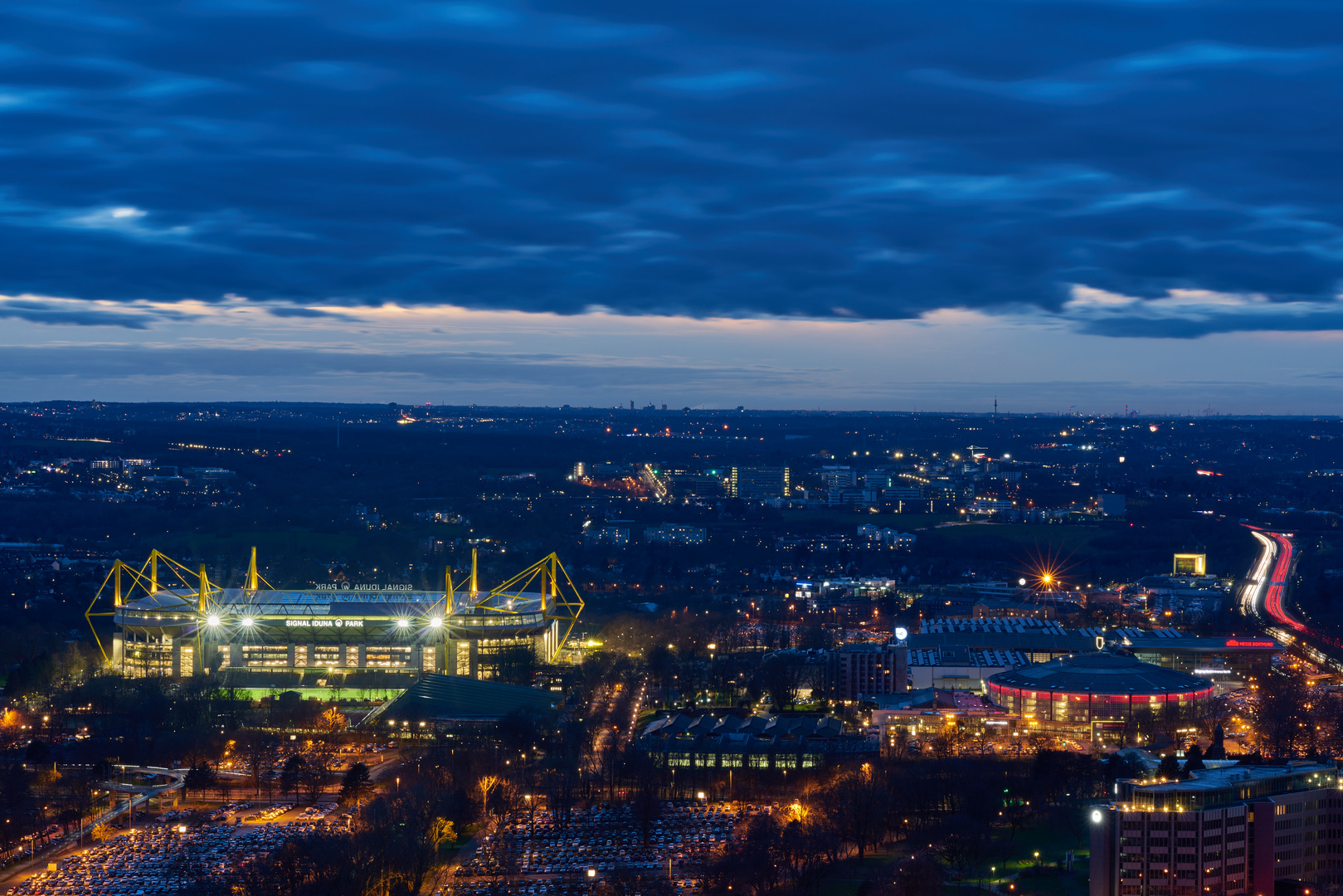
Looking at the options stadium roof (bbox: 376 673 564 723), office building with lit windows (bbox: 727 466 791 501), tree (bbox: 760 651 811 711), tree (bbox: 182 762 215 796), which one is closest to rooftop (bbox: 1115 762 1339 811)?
Result: tree (bbox: 182 762 215 796)

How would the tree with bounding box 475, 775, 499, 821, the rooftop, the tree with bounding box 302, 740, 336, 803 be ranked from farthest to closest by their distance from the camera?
the tree with bounding box 302, 740, 336, 803 → the tree with bounding box 475, 775, 499, 821 → the rooftop

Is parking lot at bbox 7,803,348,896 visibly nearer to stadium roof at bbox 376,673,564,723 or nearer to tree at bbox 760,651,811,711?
stadium roof at bbox 376,673,564,723

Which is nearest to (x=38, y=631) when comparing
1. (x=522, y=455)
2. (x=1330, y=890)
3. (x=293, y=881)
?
(x=293, y=881)

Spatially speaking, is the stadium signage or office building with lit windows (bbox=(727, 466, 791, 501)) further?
office building with lit windows (bbox=(727, 466, 791, 501))

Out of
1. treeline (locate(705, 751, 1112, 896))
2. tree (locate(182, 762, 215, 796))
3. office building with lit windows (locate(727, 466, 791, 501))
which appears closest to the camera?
treeline (locate(705, 751, 1112, 896))

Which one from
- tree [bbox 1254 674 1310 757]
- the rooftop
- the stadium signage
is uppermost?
the rooftop

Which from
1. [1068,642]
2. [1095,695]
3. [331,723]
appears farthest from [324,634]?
[1068,642]

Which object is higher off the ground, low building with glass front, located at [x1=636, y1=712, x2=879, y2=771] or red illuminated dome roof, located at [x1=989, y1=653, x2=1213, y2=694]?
red illuminated dome roof, located at [x1=989, y1=653, x2=1213, y2=694]

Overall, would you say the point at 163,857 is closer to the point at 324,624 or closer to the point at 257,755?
the point at 257,755

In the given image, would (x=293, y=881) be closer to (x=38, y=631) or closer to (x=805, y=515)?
(x=38, y=631)
